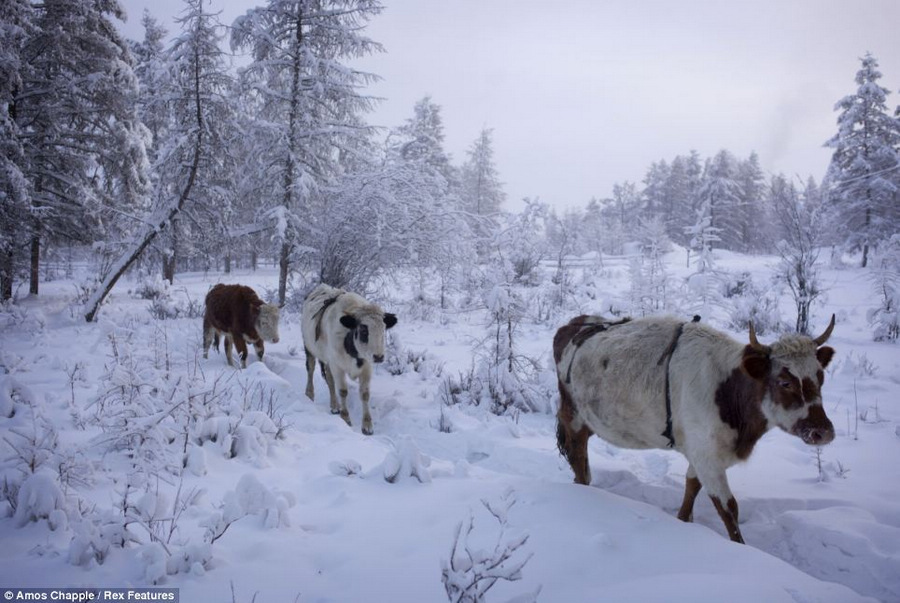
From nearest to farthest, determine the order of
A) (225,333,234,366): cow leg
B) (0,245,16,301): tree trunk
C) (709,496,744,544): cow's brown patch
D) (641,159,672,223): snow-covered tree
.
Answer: (709,496,744,544): cow's brown patch < (225,333,234,366): cow leg < (0,245,16,301): tree trunk < (641,159,672,223): snow-covered tree

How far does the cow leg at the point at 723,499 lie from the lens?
3168mm

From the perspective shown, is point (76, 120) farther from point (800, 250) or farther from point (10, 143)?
point (800, 250)

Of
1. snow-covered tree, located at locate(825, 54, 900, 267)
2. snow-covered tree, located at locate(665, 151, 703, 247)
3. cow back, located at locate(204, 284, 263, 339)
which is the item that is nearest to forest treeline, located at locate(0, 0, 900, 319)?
cow back, located at locate(204, 284, 263, 339)

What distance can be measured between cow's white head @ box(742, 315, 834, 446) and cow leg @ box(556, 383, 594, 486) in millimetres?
1517

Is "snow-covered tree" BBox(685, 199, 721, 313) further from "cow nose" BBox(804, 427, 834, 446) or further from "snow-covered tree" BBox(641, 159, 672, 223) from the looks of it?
"snow-covered tree" BBox(641, 159, 672, 223)

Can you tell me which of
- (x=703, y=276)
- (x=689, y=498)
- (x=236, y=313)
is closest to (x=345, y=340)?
(x=236, y=313)

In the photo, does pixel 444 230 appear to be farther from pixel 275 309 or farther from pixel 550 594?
pixel 550 594

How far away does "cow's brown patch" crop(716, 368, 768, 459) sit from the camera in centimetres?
316

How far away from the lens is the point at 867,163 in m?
26.2

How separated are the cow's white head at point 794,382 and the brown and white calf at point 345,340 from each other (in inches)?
181

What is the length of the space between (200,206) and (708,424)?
13796mm

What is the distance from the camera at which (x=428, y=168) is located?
1297cm

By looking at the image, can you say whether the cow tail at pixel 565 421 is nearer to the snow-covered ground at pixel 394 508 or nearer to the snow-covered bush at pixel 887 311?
the snow-covered ground at pixel 394 508

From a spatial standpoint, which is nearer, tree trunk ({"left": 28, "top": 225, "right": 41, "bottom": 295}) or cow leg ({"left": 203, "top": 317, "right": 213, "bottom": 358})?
cow leg ({"left": 203, "top": 317, "right": 213, "bottom": 358})
